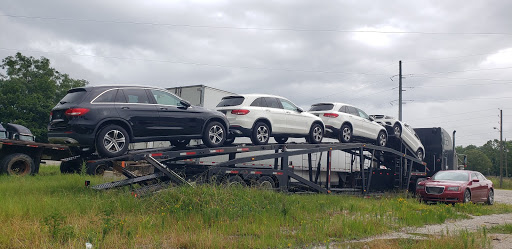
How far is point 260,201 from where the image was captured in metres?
9.98

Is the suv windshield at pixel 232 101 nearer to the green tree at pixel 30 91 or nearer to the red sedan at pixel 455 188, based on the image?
the red sedan at pixel 455 188

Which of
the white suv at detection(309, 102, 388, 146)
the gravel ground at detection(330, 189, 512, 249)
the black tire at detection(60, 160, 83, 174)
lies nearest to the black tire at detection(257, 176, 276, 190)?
A: the white suv at detection(309, 102, 388, 146)

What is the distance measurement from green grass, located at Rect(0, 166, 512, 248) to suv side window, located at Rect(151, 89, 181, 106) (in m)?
2.06

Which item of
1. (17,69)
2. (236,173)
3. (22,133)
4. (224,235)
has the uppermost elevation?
(17,69)

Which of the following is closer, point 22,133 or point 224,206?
point 224,206

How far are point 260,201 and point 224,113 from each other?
9.61 feet

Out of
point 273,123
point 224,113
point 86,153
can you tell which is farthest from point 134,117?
point 273,123

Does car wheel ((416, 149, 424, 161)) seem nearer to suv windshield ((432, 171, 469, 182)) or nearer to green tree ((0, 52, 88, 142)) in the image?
suv windshield ((432, 171, 469, 182))

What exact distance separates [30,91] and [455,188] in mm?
36391

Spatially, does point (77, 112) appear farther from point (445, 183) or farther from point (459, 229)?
point (445, 183)

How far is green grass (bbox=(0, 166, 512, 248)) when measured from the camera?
6605 millimetres

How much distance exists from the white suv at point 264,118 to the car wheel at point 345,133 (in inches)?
56.4

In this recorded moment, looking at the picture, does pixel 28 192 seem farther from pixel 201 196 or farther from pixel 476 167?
pixel 476 167

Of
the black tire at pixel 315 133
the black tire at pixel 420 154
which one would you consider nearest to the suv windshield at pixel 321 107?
the black tire at pixel 315 133
